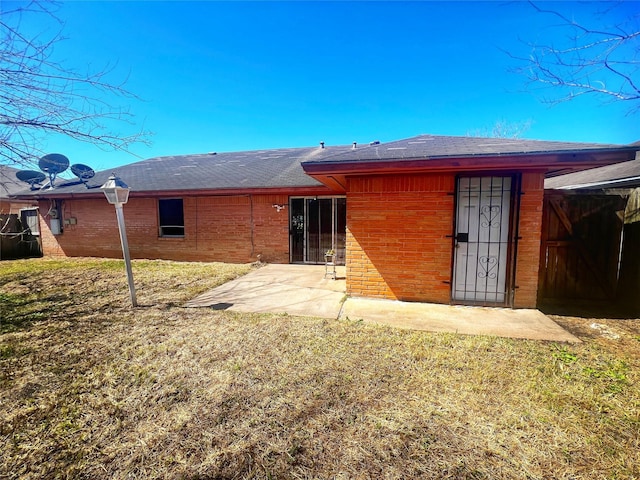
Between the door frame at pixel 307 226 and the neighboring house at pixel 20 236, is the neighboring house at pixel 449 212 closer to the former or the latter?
the door frame at pixel 307 226

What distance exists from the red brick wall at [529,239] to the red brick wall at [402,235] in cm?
112

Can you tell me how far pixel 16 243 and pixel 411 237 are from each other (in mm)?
15758

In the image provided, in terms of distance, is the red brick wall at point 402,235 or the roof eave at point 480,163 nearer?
the roof eave at point 480,163

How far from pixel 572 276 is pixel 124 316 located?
8.16m

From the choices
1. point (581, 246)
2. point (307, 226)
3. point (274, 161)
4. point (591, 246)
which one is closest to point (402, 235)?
point (581, 246)

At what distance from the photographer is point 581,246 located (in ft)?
17.0

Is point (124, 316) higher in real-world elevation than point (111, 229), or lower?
lower

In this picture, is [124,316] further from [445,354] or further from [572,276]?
[572,276]


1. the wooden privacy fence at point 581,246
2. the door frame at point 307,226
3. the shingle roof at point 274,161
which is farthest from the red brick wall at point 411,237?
the door frame at point 307,226

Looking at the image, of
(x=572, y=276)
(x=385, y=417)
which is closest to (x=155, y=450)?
(x=385, y=417)

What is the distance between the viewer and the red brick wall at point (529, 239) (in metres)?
4.46

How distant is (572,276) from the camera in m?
5.27

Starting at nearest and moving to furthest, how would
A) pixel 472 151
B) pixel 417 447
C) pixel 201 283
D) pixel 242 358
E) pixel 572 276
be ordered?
1. pixel 417 447
2. pixel 242 358
3. pixel 472 151
4. pixel 572 276
5. pixel 201 283

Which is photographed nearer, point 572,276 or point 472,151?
point 472,151
